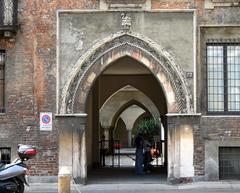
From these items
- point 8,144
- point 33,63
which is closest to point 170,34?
point 33,63

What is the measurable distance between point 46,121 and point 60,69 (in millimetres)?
1671

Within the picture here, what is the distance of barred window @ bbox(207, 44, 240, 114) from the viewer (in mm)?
19250

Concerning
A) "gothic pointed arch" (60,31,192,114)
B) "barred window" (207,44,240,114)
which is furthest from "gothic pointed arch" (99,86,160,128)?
"gothic pointed arch" (60,31,192,114)

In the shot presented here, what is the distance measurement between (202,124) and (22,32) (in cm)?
629

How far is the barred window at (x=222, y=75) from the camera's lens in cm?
1925

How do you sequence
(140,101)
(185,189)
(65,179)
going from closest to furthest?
(65,179) → (185,189) → (140,101)

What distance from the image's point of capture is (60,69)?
62.4 ft

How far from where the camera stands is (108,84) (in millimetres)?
29344

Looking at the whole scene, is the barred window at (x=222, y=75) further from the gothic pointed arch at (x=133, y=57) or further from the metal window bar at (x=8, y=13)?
the metal window bar at (x=8, y=13)

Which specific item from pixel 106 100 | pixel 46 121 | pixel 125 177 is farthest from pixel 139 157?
pixel 106 100

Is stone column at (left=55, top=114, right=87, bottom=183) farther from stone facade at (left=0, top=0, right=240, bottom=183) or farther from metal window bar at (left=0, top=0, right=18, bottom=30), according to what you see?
metal window bar at (left=0, top=0, right=18, bottom=30)

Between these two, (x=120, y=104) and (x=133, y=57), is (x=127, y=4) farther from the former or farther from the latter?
(x=120, y=104)

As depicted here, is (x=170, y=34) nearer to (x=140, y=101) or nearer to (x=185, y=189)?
(x=185, y=189)

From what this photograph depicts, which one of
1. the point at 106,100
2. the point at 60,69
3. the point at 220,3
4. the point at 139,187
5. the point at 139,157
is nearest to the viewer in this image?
the point at 139,187
